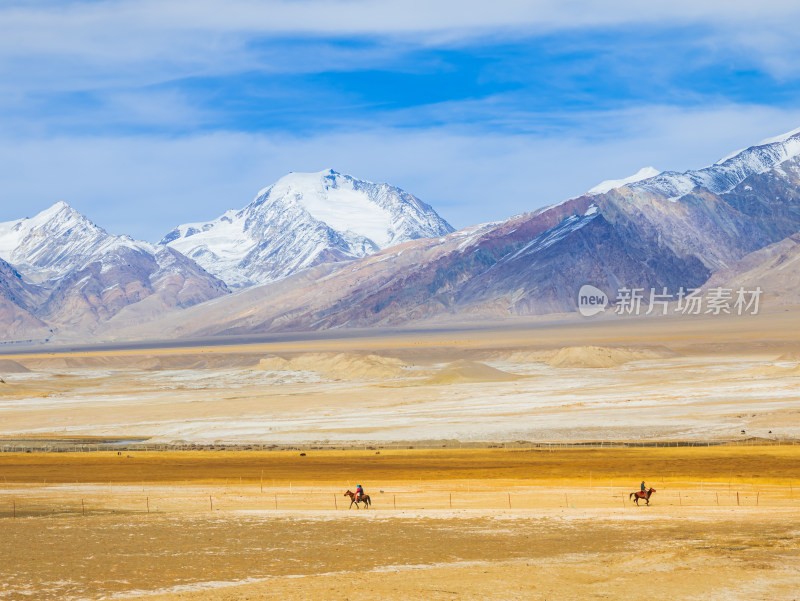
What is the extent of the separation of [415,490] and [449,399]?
47.7 meters

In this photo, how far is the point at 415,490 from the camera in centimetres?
3953

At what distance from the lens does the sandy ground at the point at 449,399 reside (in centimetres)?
6488

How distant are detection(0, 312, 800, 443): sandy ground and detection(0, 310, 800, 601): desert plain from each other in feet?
1.31

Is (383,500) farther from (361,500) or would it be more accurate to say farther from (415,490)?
(415,490)

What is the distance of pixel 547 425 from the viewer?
65.6 metres

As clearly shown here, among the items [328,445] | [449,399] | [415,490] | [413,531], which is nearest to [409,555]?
[413,531]

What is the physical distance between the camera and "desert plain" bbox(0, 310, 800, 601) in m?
22.6

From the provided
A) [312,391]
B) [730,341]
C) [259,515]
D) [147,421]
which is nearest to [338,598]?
[259,515]

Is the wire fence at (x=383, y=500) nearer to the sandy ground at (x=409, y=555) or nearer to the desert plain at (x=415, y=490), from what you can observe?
the desert plain at (x=415, y=490)

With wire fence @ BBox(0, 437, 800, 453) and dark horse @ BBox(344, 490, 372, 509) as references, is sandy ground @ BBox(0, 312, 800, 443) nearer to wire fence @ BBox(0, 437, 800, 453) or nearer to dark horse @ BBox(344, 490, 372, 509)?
wire fence @ BBox(0, 437, 800, 453)

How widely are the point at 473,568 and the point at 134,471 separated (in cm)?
3052

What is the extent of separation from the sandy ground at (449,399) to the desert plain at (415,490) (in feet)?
1.31

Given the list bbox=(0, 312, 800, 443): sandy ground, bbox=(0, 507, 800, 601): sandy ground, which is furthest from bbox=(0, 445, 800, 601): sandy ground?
bbox=(0, 312, 800, 443): sandy ground

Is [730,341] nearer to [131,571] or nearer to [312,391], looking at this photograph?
[312,391]
